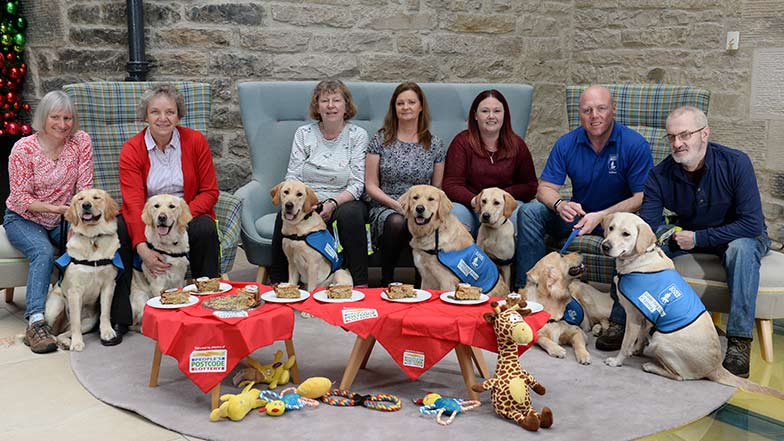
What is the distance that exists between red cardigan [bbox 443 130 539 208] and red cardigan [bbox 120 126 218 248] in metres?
1.23

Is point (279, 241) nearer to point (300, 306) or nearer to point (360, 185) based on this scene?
point (360, 185)

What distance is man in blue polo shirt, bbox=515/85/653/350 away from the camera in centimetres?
374

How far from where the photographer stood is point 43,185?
3.62 metres

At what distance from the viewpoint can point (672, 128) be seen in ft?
10.9

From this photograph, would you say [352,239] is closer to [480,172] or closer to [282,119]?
[480,172]

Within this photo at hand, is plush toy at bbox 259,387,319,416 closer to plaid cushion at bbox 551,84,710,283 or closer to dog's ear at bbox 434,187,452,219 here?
dog's ear at bbox 434,187,452,219

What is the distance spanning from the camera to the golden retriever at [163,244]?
350cm

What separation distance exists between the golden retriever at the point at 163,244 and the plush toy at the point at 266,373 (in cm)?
81

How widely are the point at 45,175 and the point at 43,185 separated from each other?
49 mm

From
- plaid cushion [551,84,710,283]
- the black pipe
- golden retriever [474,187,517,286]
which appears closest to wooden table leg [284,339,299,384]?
golden retriever [474,187,517,286]

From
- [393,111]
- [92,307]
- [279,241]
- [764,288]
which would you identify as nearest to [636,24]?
[393,111]

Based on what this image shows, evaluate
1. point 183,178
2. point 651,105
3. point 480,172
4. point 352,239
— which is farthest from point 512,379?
point 651,105

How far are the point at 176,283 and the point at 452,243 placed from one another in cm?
131

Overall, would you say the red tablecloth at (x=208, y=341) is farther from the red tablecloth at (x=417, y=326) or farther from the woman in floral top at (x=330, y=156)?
the woman in floral top at (x=330, y=156)
